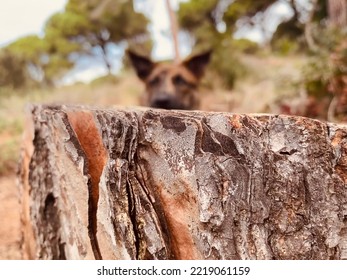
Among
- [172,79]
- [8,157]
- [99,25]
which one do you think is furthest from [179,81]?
[99,25]

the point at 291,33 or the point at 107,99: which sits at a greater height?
the point at 291,33

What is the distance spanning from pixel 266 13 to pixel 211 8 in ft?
3.33

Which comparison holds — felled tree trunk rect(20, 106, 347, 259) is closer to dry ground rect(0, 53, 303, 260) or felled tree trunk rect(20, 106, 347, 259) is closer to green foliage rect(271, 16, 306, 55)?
dry ground rect(0, 53, 303, 260)

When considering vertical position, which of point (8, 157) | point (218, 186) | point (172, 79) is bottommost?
point (218, 186)

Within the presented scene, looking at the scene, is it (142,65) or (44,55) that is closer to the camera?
(142,65)

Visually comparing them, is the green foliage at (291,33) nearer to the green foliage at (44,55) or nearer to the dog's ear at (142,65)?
the dog's ear at (142,65)

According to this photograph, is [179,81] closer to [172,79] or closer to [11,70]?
[172,79]

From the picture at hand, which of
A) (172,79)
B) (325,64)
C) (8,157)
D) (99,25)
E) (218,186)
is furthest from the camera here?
(99,25)

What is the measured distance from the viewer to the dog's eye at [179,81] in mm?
3753

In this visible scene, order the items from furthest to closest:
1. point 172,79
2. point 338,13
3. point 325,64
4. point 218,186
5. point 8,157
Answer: point 338,13, point 172,79, point 325,64, point 8,157, point 218,186

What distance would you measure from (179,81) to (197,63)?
0.27 metres

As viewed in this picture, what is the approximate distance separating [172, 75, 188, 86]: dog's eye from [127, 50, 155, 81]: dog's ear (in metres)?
0.25

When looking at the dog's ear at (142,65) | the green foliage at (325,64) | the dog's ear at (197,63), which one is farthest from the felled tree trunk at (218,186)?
the dog's ear at (197,63)

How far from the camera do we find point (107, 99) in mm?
5574
